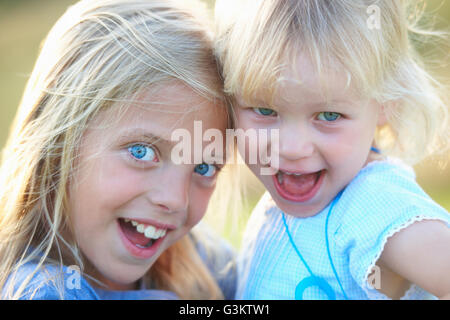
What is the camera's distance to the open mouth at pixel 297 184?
149 centimetres

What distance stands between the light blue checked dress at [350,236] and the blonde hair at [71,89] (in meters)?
0.47

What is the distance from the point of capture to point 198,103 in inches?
58.2

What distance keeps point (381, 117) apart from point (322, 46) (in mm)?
355

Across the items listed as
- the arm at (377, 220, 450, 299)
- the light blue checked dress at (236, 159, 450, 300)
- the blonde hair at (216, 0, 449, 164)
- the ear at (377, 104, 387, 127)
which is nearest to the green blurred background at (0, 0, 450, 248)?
the light blue checked dress at (236, 159, 450, 300)

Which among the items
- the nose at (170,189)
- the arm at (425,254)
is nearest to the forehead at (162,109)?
the nose at (170,189)

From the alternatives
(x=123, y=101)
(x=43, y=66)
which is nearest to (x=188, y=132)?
(x=123, y=101)

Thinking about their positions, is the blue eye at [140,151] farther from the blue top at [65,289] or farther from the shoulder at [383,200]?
the shoulder at [383,200]

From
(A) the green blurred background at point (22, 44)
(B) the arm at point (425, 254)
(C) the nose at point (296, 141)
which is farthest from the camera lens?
(A) the green blurred background at point (22, 44)

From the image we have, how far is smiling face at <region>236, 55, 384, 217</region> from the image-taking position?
1.32 metres

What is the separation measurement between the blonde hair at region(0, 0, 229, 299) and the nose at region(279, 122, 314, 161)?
25cm

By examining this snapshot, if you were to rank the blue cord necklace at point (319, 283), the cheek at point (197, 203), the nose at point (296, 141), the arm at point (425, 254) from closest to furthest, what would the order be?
the arm at point (425, 254)
the nose at point (296, 141)
the blue cord necklace at point (319, 283)
the cheek at point (197, 203)

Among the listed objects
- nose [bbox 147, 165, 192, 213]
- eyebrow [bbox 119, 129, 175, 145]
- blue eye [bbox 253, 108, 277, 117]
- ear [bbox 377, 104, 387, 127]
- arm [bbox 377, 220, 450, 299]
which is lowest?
arm [bbox 377, 220, 450, 299]

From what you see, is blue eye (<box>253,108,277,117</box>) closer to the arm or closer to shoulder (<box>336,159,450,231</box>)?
shoulder (<box>336,159,450,231</box>)
